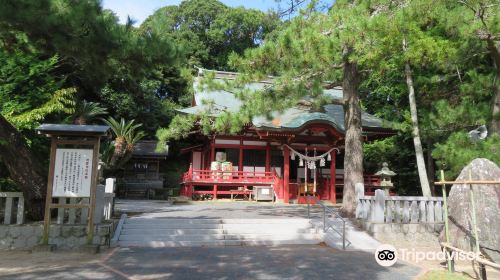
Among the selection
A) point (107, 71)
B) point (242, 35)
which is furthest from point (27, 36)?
point (242, 35)

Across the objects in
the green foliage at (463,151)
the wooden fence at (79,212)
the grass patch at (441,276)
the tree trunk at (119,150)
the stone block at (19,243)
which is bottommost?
the grass patch at (441,276)

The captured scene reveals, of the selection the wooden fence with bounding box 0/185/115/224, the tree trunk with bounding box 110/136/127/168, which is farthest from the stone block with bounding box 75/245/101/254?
the tree trunk with bounding box 110/136/127/168

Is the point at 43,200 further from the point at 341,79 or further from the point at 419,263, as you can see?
the point at 341,79

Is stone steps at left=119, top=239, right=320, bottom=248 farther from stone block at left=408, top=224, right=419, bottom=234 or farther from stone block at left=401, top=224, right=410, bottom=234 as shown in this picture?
stone block at left=408, top=224, right=419, bottom=234

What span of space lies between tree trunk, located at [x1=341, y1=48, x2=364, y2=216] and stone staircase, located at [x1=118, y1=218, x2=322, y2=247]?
6.13 ft

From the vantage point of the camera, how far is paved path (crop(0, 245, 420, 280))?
5.57m

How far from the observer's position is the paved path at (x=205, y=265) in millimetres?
5570

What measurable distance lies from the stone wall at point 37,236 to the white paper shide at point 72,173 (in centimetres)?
71

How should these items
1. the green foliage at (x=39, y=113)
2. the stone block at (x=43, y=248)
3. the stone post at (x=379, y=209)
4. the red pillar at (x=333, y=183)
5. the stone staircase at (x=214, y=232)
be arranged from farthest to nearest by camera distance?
the red pillar at (x=333, y=183), the green foliage at (x=39, y=113), the stone post at (x=379, y=209), the stone staircase at (x=214, y=232), the stone block at (x=43, y=248)

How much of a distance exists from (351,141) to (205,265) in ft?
21.4

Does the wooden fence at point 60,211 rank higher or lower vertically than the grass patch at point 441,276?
higher

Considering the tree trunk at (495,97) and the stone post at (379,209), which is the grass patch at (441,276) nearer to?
the stone post at (379,209)

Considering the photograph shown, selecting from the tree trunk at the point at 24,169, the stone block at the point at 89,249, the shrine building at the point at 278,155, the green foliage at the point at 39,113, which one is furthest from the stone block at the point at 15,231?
the shrine building at the point at 278,155

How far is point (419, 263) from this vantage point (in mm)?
6762
